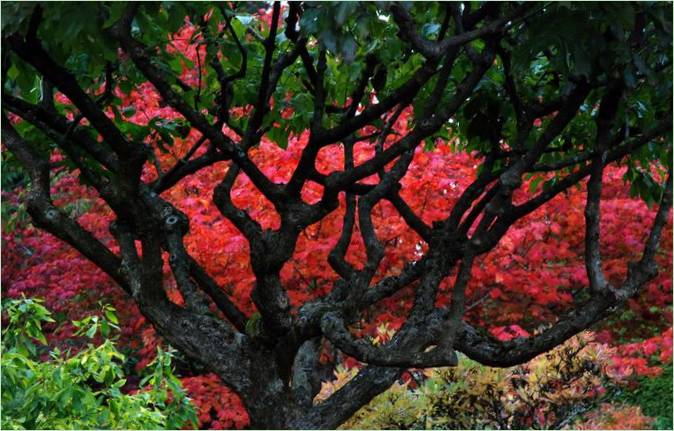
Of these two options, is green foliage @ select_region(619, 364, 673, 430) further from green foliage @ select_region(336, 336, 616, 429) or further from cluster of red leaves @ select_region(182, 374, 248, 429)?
cluster of red leaves @ select_region(182, 374, 248, 429)

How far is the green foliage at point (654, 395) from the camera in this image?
1095 centimetres

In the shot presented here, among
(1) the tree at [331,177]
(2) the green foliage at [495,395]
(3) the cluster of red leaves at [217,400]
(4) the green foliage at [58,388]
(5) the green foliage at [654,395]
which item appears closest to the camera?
(1) the tree at [331,177]

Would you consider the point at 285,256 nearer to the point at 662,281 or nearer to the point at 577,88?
the point at 577,88

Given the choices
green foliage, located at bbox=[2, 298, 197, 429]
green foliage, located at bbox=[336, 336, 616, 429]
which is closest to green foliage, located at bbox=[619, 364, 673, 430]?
green foliage, located at bbox=[336, 336, 616, 429]

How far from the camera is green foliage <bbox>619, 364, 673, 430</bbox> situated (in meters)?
10.9

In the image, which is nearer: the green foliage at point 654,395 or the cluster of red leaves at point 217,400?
the cluster of red leaves at point 217,400

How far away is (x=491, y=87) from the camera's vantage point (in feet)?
14.7

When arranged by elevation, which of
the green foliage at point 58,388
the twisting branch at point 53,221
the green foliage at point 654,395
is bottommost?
the green foliage at point 58,388

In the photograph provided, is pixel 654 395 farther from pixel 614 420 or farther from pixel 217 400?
pixel 217 400

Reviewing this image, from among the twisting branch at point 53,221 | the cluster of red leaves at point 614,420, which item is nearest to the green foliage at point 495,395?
the cluster of red leaves at point 614,420

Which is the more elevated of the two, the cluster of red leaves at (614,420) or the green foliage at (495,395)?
the cluster of red leaves at (614,420)

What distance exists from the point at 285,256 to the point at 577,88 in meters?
1.39

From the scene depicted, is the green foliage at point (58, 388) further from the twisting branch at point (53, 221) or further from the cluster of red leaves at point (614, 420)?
the cluster of red leaves at point (614, 420)

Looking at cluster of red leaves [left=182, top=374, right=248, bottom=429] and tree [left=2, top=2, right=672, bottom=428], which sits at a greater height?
cluster of red leaves [left=182, top=374, right=248, bottom=429]
